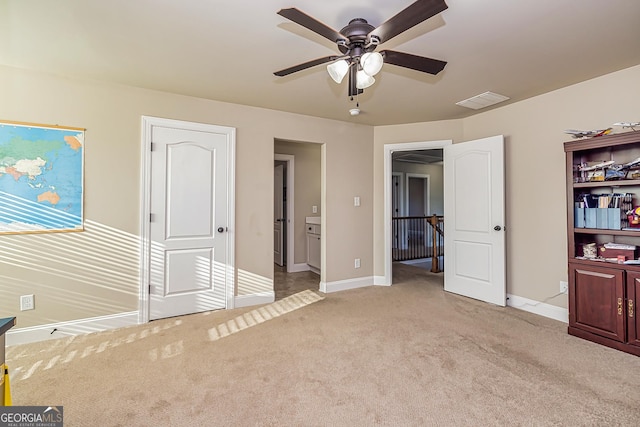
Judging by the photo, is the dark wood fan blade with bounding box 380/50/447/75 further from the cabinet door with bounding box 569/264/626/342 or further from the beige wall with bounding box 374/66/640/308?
the cabinet door with bounding box 569/264/626/342

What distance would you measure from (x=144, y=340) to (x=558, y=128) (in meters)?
4.54

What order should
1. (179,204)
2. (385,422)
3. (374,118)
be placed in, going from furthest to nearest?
(374,118)
(179,204)
(385,422)

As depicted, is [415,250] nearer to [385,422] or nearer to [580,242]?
[580,242]

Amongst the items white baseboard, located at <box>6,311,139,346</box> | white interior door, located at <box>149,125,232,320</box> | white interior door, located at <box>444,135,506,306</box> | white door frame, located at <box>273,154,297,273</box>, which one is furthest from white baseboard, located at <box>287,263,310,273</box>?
white baseboard, located at <box>6,311,139,346</box>

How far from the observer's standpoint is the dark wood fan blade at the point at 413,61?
183cm

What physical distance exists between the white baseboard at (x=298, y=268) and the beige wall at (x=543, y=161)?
3247mm

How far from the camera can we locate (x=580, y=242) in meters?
2.85

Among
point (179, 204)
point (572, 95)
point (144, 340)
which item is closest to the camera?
point (144, 340)

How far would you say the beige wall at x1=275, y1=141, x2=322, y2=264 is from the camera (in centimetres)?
557

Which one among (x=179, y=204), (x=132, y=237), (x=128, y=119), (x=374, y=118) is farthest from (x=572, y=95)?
(x=132, y=237)

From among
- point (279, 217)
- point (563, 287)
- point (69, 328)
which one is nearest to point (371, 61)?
point (563, 287)

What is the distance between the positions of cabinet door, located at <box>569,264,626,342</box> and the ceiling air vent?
1.88m

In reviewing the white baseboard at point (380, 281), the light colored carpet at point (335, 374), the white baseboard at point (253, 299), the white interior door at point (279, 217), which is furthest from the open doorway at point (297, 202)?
the light colored carpet at point (335, 374)

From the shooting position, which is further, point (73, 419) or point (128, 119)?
point (128, 119)
